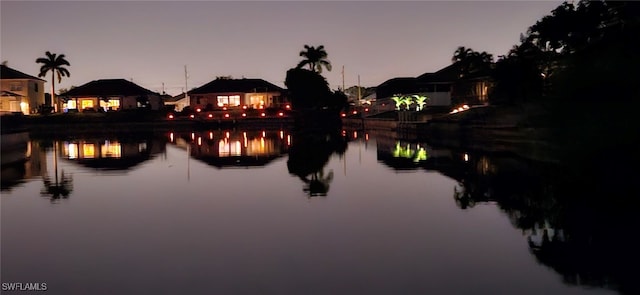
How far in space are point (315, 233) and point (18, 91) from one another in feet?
266

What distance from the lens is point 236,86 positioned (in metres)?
94.4

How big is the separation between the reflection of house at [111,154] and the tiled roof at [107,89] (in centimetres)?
4039

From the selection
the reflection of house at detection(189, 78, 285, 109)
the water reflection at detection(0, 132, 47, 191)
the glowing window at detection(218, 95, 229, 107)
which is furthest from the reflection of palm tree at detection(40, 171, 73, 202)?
the glowing window at detection(218, 95, 229, 107)

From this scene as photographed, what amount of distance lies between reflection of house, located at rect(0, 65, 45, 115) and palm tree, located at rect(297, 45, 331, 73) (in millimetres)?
38673

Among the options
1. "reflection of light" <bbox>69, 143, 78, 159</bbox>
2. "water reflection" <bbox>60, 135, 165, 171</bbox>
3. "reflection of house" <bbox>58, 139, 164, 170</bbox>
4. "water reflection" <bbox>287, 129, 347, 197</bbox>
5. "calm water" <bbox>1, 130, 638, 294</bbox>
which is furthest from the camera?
"reflection of light" <bbox>69, 143, 78, 159</bbox>

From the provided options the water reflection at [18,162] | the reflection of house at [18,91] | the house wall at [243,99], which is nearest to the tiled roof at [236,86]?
the house wall at [243,99]

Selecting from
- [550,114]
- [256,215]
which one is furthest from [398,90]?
[256,215]

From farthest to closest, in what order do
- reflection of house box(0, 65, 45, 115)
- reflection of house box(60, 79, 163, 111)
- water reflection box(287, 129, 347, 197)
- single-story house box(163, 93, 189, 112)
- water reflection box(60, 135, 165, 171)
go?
single-story house box(163, 93, 189, 112) < reflection of house box(60, 79, 163, 111) < reflection of house box(0, 65, 45, 115) < water reflection box(60, 135, 165, 171) < water reflection box(287, 129, 347, 197)

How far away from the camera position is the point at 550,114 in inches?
859

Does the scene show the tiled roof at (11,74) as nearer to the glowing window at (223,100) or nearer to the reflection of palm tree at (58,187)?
the glowing window at (223,100)

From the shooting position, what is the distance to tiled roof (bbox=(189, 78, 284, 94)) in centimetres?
9312

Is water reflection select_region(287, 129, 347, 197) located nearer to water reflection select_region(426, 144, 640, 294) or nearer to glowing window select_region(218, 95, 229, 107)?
water reflection select_region(426, 144, 640, 294)

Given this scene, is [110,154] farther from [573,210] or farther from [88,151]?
[573,210]

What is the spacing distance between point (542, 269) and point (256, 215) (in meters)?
8.60
